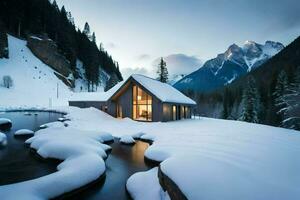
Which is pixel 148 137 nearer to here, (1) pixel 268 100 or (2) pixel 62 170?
(2) pixel 62 170

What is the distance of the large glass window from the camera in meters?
25.6

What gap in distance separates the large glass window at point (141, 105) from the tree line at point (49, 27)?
1728 inches

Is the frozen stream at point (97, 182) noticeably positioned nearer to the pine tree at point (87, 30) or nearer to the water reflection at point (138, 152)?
the water reflection at point (138, 152)

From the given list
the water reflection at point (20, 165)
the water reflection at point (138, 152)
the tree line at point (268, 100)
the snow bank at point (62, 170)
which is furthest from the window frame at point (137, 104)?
the tree line at point (268, 100)

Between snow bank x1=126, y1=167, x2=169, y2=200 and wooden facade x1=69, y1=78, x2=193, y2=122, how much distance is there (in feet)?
51.6

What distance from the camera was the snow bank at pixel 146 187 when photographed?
22.7 feet

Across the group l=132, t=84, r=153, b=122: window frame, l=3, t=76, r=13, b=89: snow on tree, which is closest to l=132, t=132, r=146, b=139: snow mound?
l=132, t=84, r=153, b=122: window frame

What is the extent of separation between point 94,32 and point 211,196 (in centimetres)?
9802

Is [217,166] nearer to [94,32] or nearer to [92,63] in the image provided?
[92,63]

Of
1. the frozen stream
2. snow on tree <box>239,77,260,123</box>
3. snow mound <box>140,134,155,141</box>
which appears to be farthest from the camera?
snow on tree <box>239,77,260,123</box>

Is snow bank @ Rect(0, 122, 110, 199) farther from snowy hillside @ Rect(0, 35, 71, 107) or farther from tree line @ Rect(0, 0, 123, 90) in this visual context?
tree line @ Rect(0, 0, 123, 90)

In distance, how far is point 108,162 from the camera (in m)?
11.4

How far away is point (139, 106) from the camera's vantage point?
86.9 feet

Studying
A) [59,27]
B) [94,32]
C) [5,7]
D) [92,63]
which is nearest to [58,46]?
[59,27]
